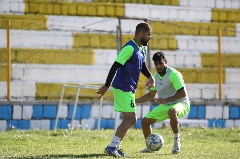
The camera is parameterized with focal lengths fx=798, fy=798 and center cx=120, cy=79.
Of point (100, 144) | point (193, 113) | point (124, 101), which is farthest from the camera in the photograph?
point (193, 113)

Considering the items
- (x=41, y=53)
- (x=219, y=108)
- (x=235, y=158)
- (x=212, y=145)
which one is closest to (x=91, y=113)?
(x=41, y=53)

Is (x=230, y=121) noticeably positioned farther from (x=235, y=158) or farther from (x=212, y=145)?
(x=235, y=158)

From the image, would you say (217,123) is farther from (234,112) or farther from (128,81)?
(128,81)

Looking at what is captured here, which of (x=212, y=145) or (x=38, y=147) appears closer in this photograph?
(x=38, y=147)

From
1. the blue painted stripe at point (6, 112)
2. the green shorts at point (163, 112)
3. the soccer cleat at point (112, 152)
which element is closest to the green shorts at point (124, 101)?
the soccer cleat at point (112, 152)

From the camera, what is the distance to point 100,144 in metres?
12.8

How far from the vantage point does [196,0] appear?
61.7 feet

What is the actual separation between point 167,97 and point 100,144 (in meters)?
1.67

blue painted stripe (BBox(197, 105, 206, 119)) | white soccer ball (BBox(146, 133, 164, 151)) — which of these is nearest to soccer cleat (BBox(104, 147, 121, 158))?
white soccer ball (BBox(146, 133, 164, 151))

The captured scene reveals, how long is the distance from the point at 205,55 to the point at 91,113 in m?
3.50

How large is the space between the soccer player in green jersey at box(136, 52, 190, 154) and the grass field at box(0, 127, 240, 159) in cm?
40

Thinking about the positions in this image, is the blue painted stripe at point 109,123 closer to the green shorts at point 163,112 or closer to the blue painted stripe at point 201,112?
the blue painted stripe at point 201,112

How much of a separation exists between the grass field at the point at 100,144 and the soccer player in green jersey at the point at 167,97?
405 millimetres

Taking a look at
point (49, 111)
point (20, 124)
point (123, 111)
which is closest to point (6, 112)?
point (20, 124)
